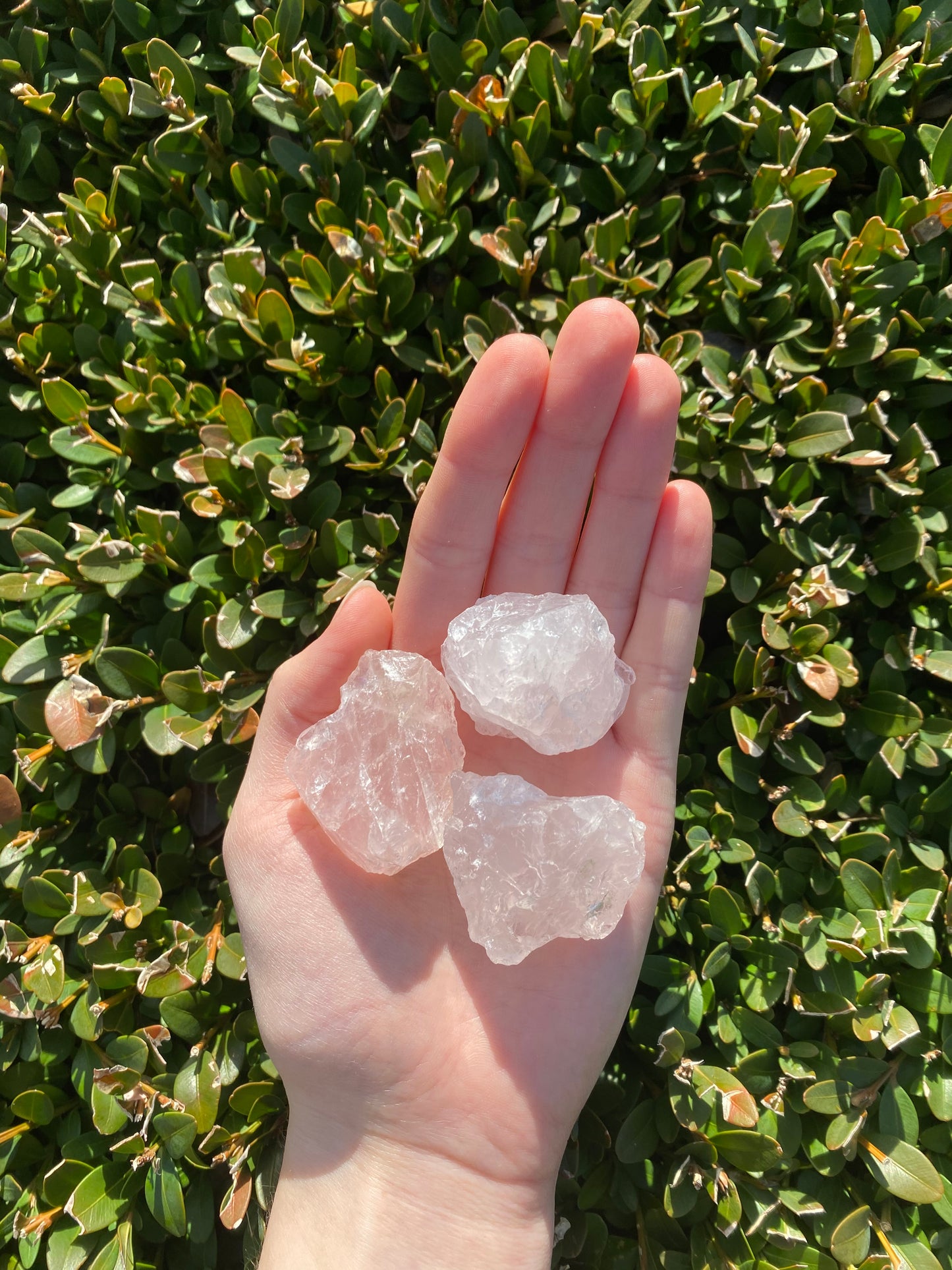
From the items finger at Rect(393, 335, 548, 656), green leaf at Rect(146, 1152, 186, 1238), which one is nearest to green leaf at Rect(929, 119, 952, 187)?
finger at Rect(393, 335, 548, 656)

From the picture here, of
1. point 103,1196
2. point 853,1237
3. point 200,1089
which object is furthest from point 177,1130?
point 853,1237

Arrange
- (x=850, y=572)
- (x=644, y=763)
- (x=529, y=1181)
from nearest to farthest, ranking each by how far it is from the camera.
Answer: (x=529, y=1181) < (x=644, y=763) < (x=850, y=572)

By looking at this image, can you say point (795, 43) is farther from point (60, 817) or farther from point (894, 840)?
point (60, 817)

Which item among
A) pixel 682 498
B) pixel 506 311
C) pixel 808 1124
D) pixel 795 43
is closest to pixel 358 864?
pixel 682 498

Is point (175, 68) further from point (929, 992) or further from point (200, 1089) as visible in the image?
point (929, 992)

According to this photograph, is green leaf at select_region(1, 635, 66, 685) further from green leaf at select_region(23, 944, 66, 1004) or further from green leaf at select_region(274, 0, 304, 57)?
green leaf at select_region(274, 0, 304, 57)

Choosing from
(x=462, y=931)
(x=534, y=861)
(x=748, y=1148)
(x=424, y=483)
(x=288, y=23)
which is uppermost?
(x=288, y=23)
